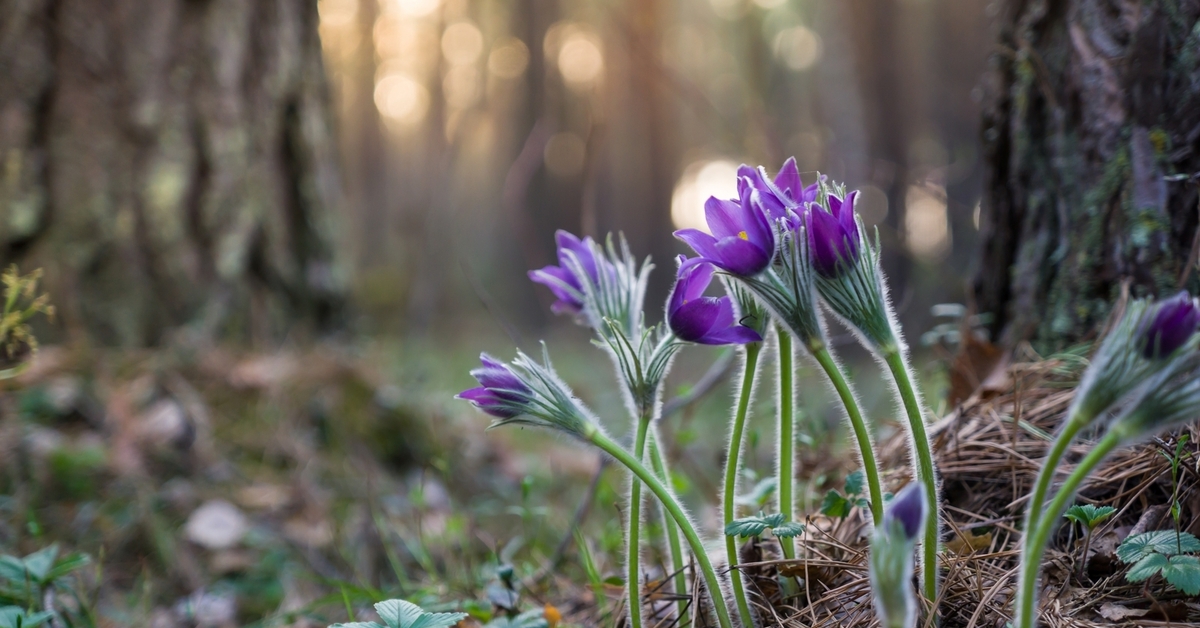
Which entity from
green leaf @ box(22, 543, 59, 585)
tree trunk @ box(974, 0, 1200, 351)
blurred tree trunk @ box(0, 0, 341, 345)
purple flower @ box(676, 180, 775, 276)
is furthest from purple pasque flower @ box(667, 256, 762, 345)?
blurred tree trunk @ box(0, 0, 341, 345)

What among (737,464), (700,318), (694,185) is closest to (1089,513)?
(737,464)

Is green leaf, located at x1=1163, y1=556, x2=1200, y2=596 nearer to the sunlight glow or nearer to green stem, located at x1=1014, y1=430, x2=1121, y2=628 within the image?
green stem, located at x1=1014, y1=430, x2=1121, y2=628

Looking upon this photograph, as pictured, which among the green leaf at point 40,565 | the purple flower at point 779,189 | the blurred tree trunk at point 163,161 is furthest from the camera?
the blurred tree trunk at point 163,161

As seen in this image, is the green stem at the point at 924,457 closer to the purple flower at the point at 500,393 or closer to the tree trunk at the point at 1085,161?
the purple flower at the point at 500,393

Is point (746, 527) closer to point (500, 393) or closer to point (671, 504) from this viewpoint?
point (671, 504)

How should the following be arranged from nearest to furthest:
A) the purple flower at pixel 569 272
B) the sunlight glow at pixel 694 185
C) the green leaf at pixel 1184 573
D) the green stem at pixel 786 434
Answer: the green leaf at pixel 1184 573 → the green stem at pixel 786 434 → the purple flower at pixel 569 272 → the sunlight glow at pixel 694 185

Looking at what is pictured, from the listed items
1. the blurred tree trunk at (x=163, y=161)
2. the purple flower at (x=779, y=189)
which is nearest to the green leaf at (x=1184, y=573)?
the purple flower at (x=779, y=189)

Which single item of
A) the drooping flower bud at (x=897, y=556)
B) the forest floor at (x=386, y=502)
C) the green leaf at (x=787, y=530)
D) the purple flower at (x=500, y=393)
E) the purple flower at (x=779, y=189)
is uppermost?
the purple flower at (x=779, y=189)
